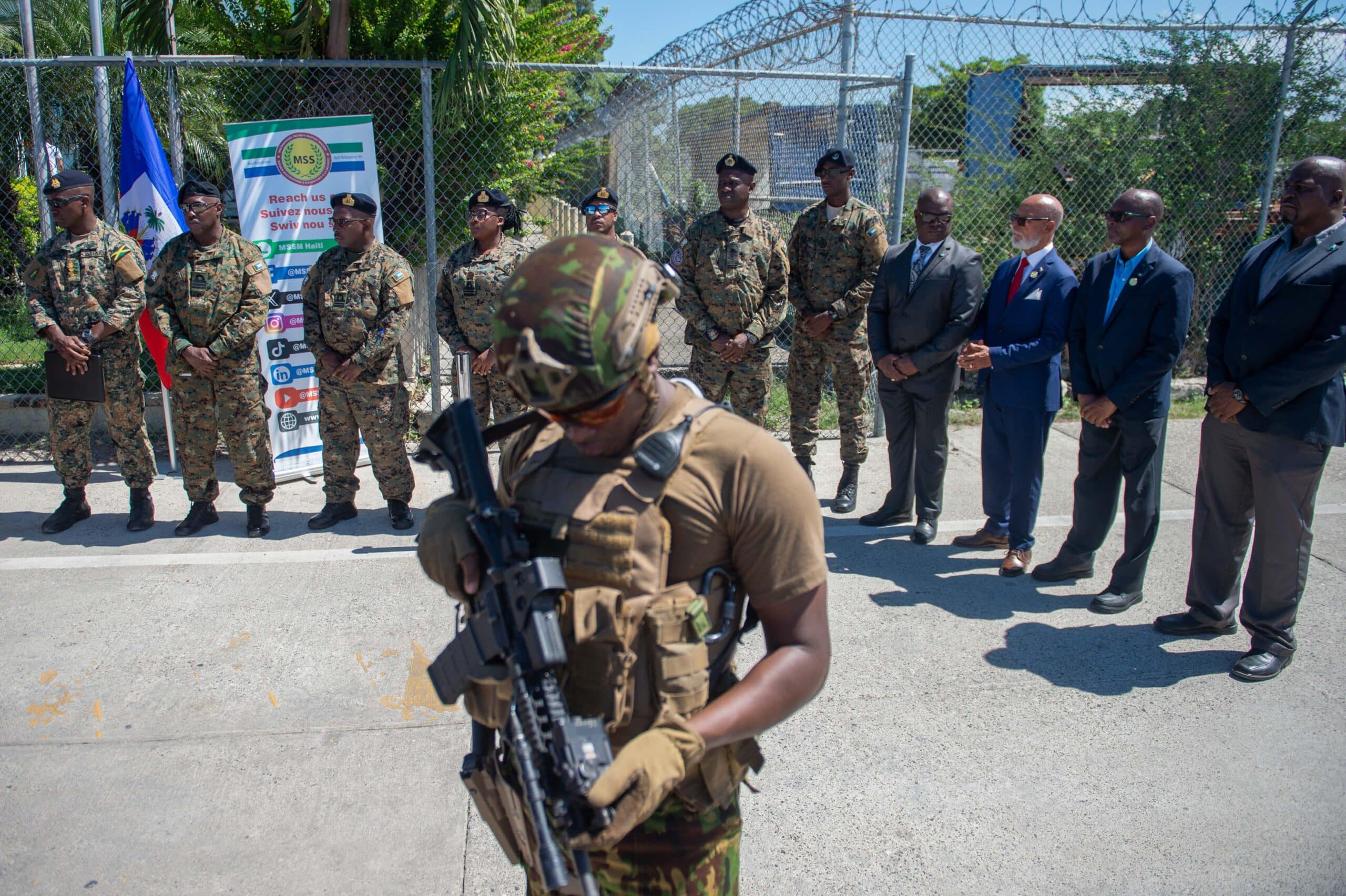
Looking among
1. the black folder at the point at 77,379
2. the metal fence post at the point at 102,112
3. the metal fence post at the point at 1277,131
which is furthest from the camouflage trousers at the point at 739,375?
the metal fence post at the point at 1277,131

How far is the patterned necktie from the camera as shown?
5.22m

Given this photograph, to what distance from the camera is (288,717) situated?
3521 mm

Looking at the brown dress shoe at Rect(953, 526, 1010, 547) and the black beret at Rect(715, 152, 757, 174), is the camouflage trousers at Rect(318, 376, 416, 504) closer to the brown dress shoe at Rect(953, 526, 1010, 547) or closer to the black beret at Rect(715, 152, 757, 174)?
the black beret at Rect(715, 152, 757, 174)

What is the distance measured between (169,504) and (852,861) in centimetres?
504

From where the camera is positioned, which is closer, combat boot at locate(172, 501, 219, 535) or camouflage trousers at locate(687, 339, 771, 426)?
combat boot at locate(172, 501, 219, 535)

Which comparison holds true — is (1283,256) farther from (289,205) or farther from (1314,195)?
(289,205)

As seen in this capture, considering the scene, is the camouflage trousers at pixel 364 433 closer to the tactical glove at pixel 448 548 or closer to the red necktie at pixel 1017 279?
the red necktie at pixel 1017 279

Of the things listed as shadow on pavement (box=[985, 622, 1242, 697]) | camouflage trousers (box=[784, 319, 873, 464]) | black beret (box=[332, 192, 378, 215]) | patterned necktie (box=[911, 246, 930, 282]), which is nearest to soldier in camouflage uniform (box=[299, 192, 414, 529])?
black beret (box=[332, 192, 378, 215])

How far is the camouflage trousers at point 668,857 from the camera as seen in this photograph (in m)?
1.64

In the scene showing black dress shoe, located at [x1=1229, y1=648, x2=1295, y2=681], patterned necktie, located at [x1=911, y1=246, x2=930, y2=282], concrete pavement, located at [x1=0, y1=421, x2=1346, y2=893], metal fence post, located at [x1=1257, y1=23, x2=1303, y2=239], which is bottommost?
concrete pavement, located at [x1=0, y1=421, x2=1346, y2=893]

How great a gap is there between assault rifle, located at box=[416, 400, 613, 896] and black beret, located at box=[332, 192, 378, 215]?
4.22 metres

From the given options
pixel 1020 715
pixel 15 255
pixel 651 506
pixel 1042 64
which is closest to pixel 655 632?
pixel 651 506

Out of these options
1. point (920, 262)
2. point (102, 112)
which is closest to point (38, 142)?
point (102, 112)

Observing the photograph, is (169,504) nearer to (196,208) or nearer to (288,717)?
(196,208)
